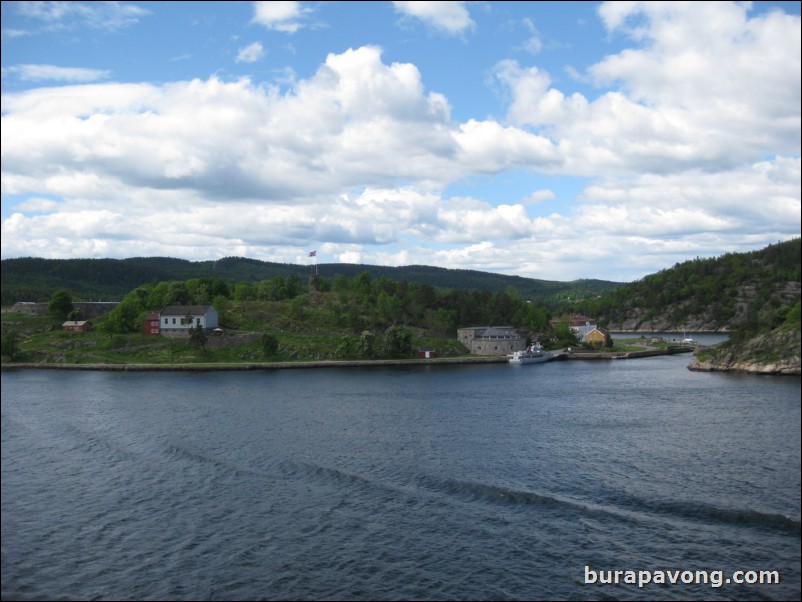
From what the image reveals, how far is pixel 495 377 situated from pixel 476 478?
5497 centimetres

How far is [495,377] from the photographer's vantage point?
8925cm

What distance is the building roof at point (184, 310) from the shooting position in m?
A: 115

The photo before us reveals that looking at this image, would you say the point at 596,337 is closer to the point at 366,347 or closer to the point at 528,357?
the point at 528,357

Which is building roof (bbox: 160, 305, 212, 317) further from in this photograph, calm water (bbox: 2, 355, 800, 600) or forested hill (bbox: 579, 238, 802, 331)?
forested hill (bbox: 579, 238, 802, 331)

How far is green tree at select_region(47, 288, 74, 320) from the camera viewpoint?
101062 millimetres

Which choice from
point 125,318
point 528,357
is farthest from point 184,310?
point 528,357

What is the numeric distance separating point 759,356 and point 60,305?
112m

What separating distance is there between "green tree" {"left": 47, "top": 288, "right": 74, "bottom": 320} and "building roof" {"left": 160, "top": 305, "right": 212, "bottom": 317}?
1631 centimetres

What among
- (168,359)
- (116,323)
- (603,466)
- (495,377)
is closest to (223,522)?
(603,466)

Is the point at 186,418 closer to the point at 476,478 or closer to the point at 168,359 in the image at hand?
the point at 476,478

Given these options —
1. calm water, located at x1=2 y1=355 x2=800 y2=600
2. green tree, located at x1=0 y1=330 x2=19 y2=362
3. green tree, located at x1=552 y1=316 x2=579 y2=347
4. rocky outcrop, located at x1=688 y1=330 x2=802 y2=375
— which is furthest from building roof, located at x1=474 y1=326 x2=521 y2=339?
green tree, located at x1=0 y1=330 x2=19 y2=362

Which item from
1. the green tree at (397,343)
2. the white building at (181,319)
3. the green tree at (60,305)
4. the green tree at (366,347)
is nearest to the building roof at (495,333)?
the green tree at (397,343)

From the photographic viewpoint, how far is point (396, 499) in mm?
32156

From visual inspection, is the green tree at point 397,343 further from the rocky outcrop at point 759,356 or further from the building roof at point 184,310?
the rocky outcrop at point 759,356
